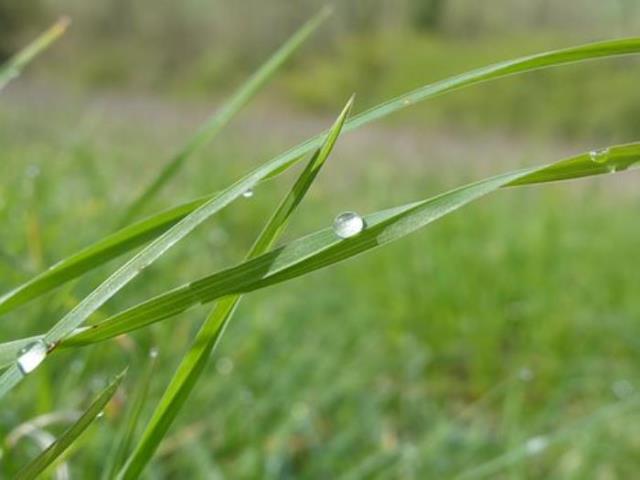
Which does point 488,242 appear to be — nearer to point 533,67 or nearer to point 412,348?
point 412,348

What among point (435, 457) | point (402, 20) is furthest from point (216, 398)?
point (402, 20)

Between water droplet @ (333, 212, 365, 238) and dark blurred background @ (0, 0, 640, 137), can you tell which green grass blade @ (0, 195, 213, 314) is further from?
dark blurred background @ (0, 0, 640, 137)

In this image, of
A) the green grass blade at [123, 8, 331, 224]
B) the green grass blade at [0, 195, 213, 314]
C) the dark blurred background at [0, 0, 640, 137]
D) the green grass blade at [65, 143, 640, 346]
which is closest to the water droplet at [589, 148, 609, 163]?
the green grass blade at [65, 143, 640, 346]

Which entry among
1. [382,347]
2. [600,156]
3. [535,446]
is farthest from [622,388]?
[600,156]

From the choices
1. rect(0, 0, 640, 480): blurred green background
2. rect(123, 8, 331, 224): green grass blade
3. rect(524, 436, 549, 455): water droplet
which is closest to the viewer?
rect(123, 8, 331, 224): green grass blade

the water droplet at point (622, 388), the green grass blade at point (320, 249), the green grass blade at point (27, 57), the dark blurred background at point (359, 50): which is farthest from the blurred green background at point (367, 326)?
the dark blurred background at point (359, 50)

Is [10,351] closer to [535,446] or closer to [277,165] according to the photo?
[277,165]

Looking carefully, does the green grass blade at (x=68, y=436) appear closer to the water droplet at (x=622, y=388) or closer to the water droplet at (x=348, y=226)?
the water droplet at (x=348, y=226)
